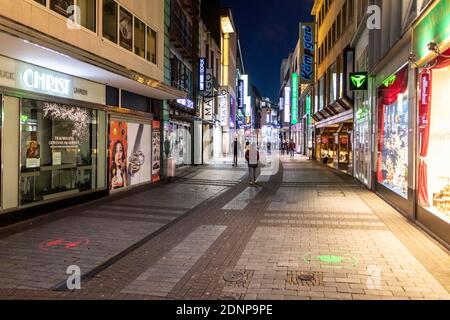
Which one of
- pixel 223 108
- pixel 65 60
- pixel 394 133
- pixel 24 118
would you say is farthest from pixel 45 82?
pixel 223 108

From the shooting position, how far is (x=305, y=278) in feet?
18.7

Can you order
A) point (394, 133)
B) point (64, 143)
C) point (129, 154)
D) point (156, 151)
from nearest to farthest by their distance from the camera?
point (64, 143)
point (394, 133)
point (129, 154)
point (156, 151)

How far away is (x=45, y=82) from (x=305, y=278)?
747cm

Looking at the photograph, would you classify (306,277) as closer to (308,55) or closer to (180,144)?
(180,144)

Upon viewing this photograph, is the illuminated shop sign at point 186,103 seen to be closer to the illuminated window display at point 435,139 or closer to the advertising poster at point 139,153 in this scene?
the advertising poster at point 139,153

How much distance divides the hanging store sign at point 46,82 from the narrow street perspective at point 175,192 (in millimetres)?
41

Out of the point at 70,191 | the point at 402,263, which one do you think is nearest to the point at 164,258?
the point at 402,263

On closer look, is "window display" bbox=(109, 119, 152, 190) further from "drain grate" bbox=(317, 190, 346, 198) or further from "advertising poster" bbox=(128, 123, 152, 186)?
"drain grate" bbox=(317, 190, 346, 198)

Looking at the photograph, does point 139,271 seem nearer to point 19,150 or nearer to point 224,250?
point 224,250

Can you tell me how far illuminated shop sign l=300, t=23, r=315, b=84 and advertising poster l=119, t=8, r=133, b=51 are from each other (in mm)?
23993

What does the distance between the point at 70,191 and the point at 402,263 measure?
8.25 metres

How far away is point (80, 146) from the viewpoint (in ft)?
39.4

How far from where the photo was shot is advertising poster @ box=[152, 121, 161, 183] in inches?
683

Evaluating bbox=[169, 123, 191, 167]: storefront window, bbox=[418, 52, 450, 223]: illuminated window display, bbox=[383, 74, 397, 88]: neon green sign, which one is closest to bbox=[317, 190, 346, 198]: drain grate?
bbox=[383, 74, 397, 88]: neon green sign
